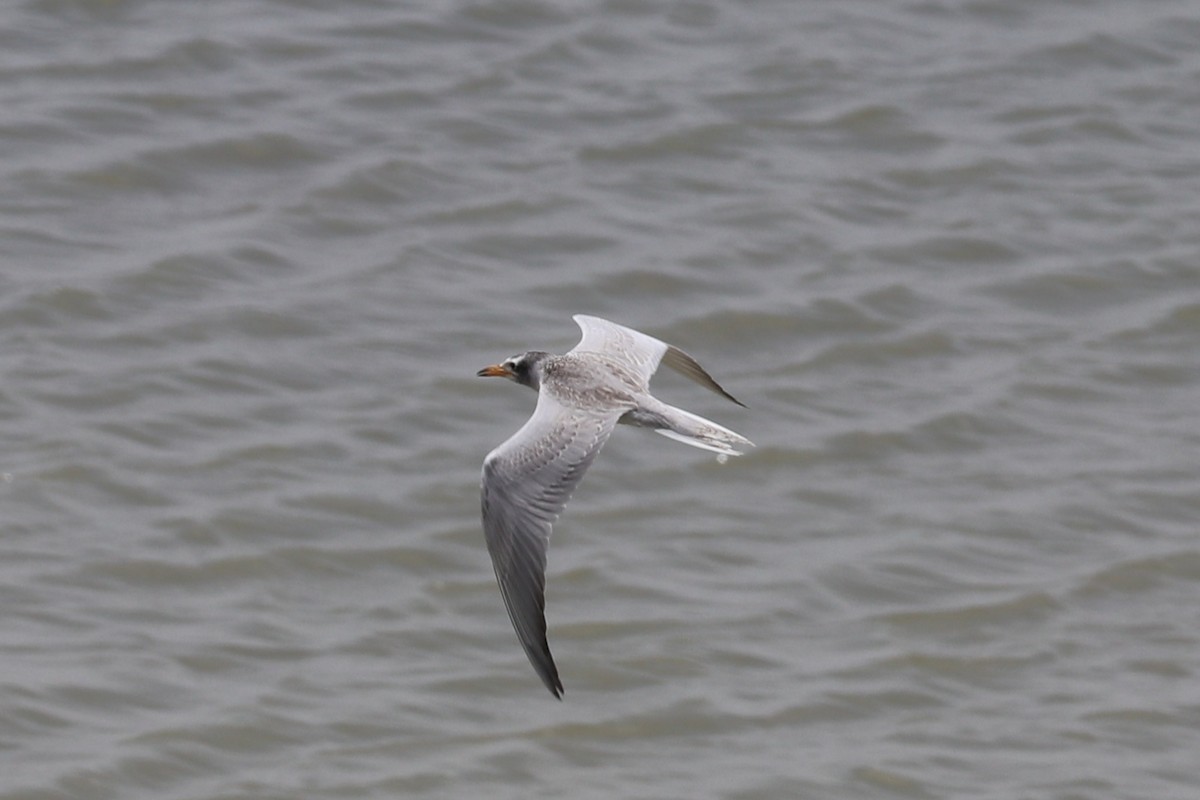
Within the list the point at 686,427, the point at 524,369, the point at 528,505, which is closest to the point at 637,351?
the point at 524,369

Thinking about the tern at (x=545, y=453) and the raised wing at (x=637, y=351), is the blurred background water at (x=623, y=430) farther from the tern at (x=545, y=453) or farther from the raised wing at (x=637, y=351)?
the tern at (x=545, y=453)

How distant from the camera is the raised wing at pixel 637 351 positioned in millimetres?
7754

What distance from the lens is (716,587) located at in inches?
387

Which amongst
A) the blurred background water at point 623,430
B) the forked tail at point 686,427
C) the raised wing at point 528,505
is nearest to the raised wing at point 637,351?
the forked tail at point 686,427

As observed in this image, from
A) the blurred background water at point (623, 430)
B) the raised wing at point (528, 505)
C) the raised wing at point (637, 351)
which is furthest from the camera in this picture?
the blurred background water at point (623, 430)

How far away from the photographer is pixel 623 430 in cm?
1141

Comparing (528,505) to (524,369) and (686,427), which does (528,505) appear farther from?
(524,369)

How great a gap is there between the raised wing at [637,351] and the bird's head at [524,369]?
14.2 inches

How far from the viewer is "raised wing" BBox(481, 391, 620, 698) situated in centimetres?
634

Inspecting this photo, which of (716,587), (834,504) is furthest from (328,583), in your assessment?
(834,504)

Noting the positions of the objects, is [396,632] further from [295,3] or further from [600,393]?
[295,3]

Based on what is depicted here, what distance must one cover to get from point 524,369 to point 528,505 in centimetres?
98

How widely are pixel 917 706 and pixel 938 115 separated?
613cm

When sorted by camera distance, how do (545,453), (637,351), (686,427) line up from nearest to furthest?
(545,453) → (686,427) → (637,351)
